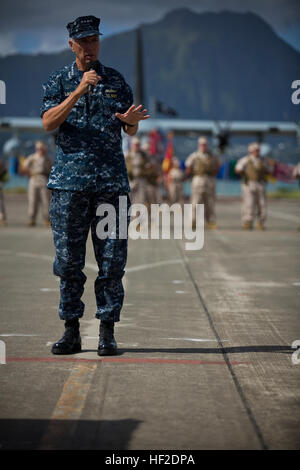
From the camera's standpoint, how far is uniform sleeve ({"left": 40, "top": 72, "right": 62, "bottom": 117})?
5.31 meters

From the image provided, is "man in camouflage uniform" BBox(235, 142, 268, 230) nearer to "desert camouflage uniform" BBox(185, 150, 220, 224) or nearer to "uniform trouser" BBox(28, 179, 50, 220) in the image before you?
"desert camouflage uniform" BBox(185, 150, 220, 224)

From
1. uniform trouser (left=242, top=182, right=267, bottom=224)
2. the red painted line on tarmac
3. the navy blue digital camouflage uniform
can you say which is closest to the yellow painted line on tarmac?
the red painted line on tarmac

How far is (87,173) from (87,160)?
9 centimetres

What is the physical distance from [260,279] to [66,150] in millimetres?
5242

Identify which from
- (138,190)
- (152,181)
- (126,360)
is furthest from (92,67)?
(152,181)

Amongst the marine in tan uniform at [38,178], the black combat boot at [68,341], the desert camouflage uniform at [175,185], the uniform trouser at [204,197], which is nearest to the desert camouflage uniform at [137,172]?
the uniform trouser at [204,197]

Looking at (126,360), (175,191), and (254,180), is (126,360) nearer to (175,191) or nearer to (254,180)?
(254,180)

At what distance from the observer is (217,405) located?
14.0 ft

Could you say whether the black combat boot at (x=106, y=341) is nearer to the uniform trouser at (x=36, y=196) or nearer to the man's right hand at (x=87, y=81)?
the man's right hand at (x=87, y=81)

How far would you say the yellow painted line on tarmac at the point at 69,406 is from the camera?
3672 mm

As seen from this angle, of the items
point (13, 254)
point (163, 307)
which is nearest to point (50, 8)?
point (13, 254)

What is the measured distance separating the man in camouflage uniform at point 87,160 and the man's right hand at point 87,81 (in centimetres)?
15

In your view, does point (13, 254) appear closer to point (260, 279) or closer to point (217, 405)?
point (260, 279)

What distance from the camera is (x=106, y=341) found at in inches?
217
